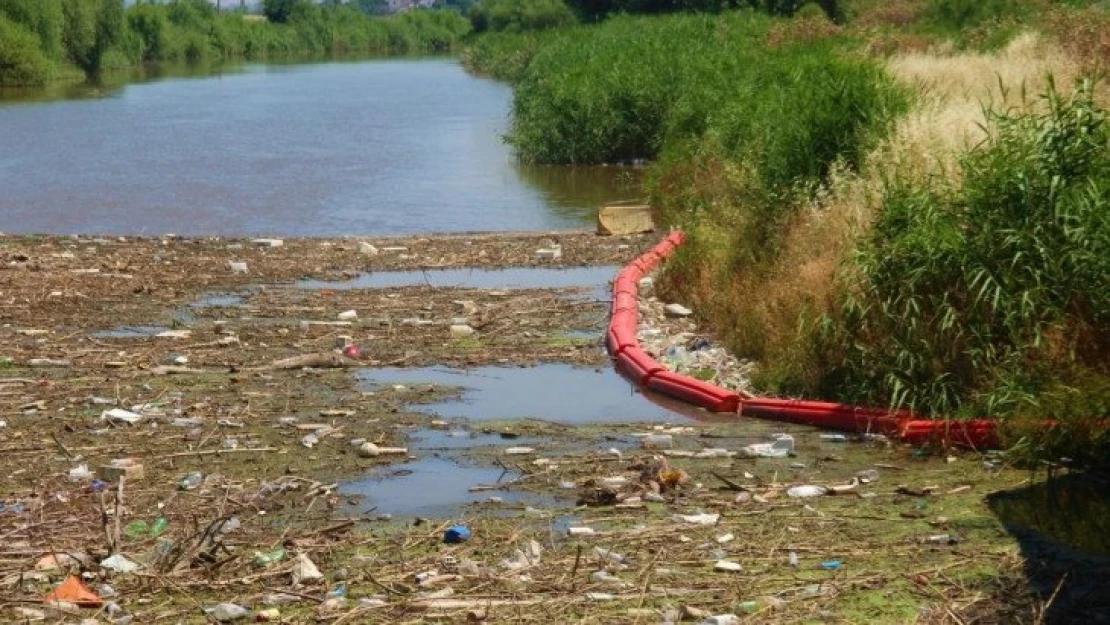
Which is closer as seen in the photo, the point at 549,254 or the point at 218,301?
the point at 218,301

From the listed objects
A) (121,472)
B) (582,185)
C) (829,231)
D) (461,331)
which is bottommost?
(582,185)

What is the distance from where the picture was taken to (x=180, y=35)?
8888 cm

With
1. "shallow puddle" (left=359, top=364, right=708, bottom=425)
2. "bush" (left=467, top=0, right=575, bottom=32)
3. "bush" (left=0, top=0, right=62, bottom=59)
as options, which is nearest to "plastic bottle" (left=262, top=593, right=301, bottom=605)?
"shallow puddle" (left=359, top=364, right=708, bottom=425)

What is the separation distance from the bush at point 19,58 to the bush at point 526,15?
2019 centimetres

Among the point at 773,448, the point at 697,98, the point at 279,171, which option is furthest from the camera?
the point at 279,171

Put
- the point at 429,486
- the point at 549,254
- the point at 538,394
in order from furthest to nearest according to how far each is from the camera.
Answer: the point at 549,254
the point at 538,394
the point at 429,486

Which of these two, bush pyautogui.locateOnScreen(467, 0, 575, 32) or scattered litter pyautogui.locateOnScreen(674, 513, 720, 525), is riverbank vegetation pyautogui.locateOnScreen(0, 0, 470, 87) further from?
scattered litter pyautogui.locateOnScreen(674, 513, 720, 525)

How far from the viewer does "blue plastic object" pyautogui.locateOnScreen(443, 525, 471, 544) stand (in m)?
6.84

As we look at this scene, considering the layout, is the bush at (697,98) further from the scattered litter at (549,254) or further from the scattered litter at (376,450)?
the scattered litter at (376,450)

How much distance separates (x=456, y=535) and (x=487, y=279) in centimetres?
856

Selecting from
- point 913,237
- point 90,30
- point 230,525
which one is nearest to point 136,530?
point 230,525

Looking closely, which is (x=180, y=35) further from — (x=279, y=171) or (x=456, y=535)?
(x=456, y=535)

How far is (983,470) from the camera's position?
8031 mm

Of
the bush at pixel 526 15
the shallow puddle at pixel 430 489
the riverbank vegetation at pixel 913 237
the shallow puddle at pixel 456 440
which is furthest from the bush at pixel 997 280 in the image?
the bush at pixel 526 15
